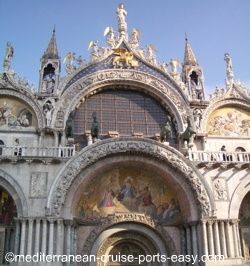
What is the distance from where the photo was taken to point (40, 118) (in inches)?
707

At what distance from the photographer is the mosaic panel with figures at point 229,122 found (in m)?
19.2

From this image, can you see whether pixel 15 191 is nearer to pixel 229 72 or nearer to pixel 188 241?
pixel 188 241

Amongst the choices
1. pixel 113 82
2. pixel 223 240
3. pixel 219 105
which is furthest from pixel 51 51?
pixel 223 240

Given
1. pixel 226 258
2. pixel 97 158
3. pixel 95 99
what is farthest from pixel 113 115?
pixel 226 258

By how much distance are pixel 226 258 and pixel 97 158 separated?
658 centimetres

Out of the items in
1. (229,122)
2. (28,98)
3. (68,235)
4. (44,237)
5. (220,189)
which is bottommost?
(44,237)

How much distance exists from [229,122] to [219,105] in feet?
3.42

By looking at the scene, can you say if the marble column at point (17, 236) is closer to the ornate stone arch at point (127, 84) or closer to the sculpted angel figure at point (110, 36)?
the ornate stone arch at point (127, 84)

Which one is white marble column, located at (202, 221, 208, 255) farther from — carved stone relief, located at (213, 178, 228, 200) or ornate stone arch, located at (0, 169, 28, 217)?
Result: ornate stone arch, located at (0, 169, 28, 217)

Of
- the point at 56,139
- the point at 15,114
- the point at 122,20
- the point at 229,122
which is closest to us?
the point at 56,139

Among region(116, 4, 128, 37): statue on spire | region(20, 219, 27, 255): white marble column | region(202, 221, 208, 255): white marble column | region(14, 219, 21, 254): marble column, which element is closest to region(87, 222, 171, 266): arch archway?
region(202, 221, 208, 255): white marble column

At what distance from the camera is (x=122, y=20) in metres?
21.6

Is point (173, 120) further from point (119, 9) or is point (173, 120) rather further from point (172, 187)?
point (119, 9)

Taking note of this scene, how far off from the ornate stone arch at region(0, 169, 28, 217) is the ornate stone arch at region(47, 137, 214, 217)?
3.65 ft
